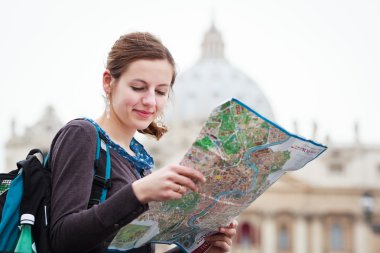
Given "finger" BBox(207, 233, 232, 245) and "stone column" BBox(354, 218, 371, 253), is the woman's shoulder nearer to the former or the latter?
"finger" BBox(207, 233, 232, 245)

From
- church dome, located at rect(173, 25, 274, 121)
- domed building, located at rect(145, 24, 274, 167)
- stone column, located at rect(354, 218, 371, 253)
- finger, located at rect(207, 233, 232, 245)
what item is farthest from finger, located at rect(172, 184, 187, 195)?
church dome, located at rect(173, 25, 274, 121)

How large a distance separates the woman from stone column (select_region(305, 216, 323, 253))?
38.3 meters

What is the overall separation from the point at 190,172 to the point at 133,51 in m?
0.39

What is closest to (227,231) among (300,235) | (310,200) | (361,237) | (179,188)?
(179,188)

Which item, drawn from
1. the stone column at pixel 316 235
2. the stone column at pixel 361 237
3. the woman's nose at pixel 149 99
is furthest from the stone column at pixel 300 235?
the woman's nose at pixel 149 99

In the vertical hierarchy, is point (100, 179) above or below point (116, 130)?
below

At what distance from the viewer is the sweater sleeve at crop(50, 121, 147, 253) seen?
7.25ft

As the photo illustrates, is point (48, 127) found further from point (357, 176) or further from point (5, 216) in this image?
point (5, 216)

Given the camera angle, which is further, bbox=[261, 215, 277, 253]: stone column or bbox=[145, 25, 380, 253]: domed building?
bbox=[261, 215, 277, 253]: stone column

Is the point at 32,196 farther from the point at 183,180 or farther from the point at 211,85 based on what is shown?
the point at 211,85

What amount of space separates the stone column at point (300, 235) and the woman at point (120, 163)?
3829 centimetres

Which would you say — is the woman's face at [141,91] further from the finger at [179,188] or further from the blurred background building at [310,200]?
the blurred background building at [310,200]

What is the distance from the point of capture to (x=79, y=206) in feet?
7.34

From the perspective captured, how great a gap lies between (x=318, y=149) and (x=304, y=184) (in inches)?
1489
